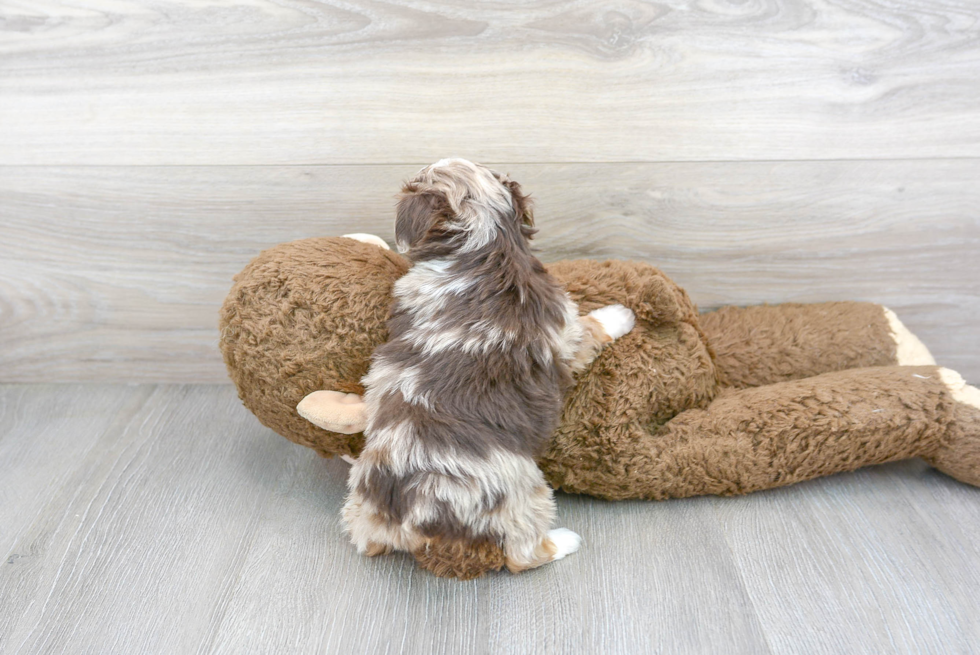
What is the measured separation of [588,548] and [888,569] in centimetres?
43

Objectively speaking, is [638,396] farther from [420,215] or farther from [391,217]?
[391,217]

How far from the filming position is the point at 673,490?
1.11 meters

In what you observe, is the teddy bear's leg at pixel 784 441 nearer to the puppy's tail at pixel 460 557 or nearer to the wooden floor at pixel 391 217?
the wooden floor at pixel 391 217

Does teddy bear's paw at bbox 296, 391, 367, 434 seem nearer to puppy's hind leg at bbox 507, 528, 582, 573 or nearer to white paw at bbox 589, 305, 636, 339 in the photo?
puppy's hind leg at bbox 507, 528, 582, 573

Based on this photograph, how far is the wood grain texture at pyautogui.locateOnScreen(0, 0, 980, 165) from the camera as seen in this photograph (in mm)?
1186

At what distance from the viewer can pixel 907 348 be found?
127 cm

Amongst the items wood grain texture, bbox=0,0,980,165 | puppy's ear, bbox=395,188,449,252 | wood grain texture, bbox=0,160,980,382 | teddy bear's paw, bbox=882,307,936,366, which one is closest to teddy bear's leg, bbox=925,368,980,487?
teddy bear's paw, bbox=882,307,936,366

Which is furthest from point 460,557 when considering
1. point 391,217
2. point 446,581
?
point 391,217

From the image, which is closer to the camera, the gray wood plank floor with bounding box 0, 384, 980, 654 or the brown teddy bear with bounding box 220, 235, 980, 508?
the gray wood plank floor with bounding box 0, 384, 980, 654

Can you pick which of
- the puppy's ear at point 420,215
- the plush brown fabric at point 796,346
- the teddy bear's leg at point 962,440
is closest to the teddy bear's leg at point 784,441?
the teddy bear's leg at point 962,440

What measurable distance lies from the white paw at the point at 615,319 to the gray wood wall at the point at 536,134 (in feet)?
0.81

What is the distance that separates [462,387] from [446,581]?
11.3 inches

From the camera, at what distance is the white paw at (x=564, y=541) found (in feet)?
3.34

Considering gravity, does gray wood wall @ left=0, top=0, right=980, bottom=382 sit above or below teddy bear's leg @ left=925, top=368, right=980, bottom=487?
above
